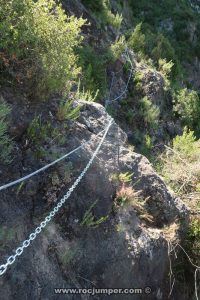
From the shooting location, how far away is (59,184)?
15.4 ft

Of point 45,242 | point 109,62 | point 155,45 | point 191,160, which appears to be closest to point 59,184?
point 45,242

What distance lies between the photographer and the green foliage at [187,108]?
11.4 metres

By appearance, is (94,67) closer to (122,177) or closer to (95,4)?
(95,4)

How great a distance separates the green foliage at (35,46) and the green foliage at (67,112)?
26 centimetres

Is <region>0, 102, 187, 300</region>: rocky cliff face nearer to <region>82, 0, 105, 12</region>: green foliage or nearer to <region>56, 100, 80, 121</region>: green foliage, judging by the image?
<region>56, 100, 80, 121</region>: green foliage

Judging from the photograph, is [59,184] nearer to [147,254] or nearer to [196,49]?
[147,254]

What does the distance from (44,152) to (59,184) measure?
0.42m

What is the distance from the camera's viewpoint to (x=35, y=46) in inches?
191

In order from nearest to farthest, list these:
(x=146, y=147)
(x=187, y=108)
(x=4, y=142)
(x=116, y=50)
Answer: (x=4, y=142), (x=146, y=147), (x=116, y=50), (x=187, y=108)

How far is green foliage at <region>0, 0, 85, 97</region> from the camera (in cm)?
458

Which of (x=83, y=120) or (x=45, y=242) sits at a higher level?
(x=83, y=120)

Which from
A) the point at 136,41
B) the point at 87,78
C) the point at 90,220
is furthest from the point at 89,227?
the point at 136,41

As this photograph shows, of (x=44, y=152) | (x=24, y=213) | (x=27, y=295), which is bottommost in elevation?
(x=27, y=295)

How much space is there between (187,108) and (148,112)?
2.53m
